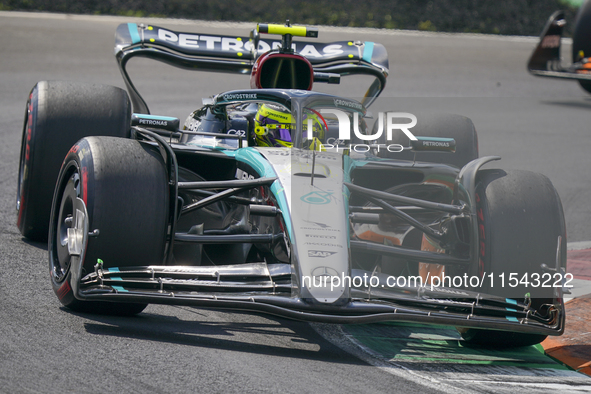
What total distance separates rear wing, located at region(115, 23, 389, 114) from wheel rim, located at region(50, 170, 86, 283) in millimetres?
2774

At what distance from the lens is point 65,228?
4656 mm

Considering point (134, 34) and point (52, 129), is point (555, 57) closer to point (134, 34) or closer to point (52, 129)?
point (134, 34)

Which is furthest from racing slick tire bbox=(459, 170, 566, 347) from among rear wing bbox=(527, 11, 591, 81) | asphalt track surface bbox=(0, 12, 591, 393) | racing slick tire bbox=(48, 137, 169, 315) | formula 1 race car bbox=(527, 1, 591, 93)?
rear wing bbox=(527, 11, 591, 81)

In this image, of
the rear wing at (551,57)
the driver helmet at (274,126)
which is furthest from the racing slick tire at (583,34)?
the driver helmet at (274,126)

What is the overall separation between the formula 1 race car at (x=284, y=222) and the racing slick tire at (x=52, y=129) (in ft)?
0.03

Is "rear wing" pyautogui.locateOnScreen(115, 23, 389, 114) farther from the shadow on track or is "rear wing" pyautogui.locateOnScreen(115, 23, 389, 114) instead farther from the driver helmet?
the shadow on track

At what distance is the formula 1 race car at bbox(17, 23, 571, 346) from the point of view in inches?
157

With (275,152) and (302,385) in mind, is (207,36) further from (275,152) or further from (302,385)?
(302,385)

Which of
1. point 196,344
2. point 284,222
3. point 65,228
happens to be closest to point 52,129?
point 65,228

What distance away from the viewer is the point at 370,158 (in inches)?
213

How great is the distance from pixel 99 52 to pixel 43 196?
1020 cm

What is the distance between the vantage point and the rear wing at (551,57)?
14.6 m

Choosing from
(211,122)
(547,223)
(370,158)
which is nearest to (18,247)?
(211,122)

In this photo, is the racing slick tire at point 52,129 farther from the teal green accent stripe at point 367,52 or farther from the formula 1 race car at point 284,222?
the teal green accent stripe at point 367,52
